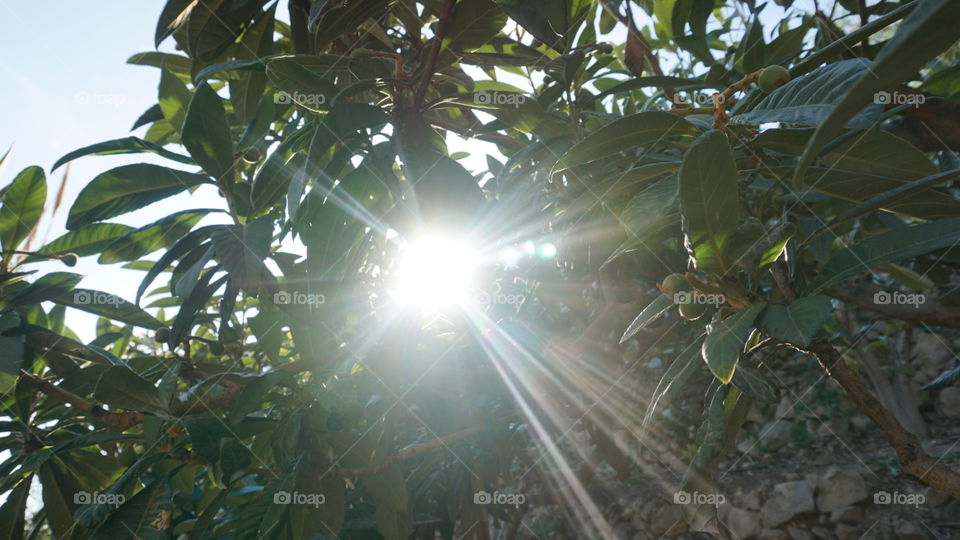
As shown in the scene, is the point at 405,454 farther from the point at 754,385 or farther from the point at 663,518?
the point at 663,518

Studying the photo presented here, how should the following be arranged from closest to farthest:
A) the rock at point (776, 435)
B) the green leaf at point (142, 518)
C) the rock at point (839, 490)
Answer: the green leaf at point (142, 518)
the rock at point (839, 490)
the rock at point (776, 435)

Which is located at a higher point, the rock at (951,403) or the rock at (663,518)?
the rock at (951,403)

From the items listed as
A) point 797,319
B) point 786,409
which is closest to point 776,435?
point 786,409

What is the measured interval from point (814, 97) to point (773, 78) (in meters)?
0.11

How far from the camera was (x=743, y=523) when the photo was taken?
8.05ft

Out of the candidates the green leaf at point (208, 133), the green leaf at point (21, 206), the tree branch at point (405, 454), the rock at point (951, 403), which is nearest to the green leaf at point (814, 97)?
the green leaf at point (208, 133)

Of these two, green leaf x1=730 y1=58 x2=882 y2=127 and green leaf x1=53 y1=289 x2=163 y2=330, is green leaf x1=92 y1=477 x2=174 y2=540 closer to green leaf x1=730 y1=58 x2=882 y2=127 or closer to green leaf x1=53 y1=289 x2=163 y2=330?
green leaf x1=53 y1=289 x2=163 y2=330

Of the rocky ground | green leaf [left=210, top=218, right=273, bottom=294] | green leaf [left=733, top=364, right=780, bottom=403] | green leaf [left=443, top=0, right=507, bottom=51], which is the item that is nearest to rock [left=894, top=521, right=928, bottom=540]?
the rocky ground

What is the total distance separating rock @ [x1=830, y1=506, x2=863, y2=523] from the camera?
7.47 ft

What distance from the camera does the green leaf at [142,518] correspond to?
132 centimetres

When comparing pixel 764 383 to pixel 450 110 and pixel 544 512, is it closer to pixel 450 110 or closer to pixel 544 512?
pixel 450 110

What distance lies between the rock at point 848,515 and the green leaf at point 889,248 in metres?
1.87

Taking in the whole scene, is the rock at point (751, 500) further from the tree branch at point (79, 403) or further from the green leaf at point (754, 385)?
the tree branch at point (79, 403)

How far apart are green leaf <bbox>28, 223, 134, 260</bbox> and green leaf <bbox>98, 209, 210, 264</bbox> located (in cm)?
15
